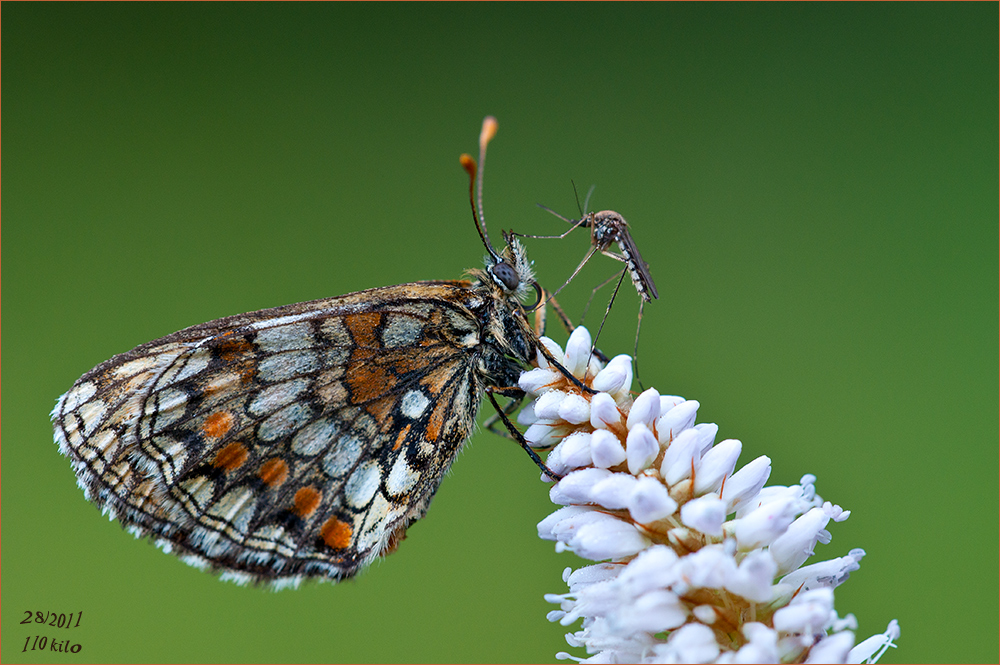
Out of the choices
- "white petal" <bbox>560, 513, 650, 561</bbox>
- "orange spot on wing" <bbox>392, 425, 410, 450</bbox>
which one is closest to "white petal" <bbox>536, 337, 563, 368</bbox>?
"orange spot on wing" <bbox>392, 425, 410, 450</bbox>

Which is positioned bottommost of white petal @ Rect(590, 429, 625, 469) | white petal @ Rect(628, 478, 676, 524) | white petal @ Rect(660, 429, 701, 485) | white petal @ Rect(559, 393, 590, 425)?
white petal @ Rect(628, 478, 676, 524)

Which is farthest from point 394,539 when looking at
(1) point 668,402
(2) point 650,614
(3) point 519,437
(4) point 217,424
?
(2) point 650,614

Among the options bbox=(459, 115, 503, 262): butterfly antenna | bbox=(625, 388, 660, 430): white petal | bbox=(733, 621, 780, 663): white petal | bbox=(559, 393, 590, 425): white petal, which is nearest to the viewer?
bbox=(733, 621, 780, 663): white petal

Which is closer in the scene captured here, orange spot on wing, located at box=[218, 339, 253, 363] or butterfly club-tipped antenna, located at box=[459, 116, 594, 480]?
butterfly club-tipped antenna, located at box=[459, 116, 594, 480]

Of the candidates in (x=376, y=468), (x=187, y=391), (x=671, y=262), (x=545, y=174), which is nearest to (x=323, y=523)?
(x=376, y=468)

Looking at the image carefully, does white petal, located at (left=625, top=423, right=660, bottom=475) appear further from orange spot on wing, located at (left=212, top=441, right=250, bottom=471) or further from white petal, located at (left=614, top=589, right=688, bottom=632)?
orange spot on wing, located at (left=212, top=441, right=250, bottom=471)

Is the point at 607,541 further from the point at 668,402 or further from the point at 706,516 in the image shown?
the point at 668,402
